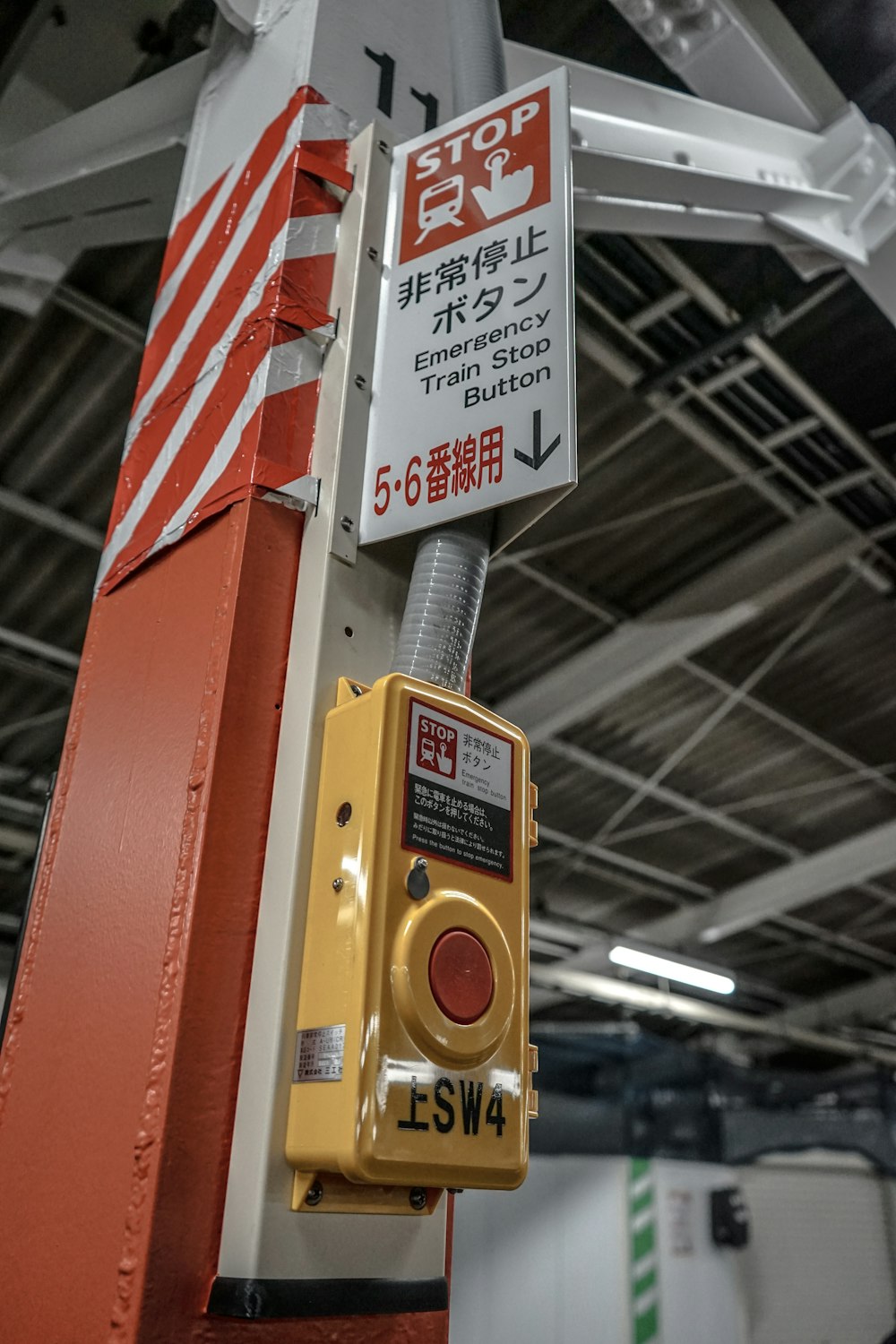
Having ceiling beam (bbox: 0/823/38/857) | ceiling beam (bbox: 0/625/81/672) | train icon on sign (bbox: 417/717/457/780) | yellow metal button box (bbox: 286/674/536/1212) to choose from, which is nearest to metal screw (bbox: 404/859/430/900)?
Result: yellow metal button box (bbox: 286/674/536/1212)

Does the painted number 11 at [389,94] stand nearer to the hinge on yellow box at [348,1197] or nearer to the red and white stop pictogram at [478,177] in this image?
the red and white stop pictogram at [478,177]

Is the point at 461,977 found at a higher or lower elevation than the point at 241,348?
lower

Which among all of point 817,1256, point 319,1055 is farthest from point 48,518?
point 817,1256

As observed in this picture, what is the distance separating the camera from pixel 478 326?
1424 millimetres

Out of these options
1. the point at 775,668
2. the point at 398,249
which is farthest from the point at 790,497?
the point at 398,249

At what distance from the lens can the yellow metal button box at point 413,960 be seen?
3.29ft

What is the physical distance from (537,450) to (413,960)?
2.04ft

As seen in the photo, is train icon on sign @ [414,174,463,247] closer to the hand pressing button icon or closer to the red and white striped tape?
the hand pressing button icon

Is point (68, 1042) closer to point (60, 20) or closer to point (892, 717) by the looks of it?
point (60, 20)

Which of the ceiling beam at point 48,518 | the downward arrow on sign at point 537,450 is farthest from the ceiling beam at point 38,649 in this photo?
the downward arrow on sign at point 537,450

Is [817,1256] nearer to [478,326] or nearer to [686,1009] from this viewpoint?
[686,1009]

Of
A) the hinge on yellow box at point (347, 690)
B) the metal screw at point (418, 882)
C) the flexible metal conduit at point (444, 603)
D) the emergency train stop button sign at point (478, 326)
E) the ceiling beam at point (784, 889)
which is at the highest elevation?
the ceiling beam at point (784, 889)

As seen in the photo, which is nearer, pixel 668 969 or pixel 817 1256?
pixel 817 1256

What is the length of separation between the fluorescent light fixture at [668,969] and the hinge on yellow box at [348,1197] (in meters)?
8.40
